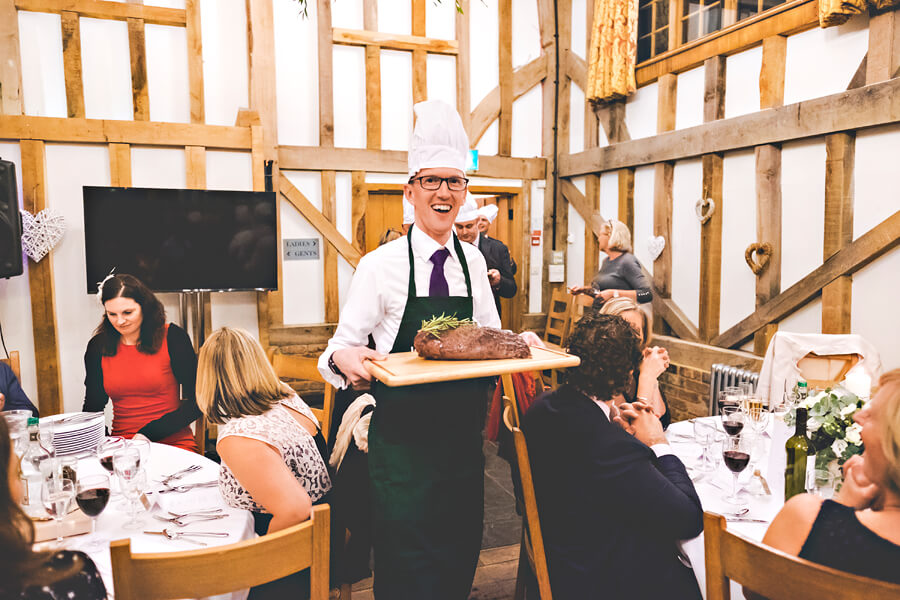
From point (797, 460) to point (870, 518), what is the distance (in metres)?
0.53

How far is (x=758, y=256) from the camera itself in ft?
14.2

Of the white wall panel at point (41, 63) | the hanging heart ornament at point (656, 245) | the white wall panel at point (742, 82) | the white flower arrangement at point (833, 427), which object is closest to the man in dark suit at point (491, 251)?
the hanging heart ornament at point (656, 245)

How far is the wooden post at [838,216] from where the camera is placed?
3688 millimetres

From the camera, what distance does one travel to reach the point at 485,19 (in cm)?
610

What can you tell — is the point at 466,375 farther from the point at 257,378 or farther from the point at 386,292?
the point at 257,378

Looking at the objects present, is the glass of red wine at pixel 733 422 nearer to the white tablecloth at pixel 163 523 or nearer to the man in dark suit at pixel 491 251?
the white tablecloth at pixel 163 523

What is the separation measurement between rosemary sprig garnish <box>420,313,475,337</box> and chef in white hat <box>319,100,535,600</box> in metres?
0.08

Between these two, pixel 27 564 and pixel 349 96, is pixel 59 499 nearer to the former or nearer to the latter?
pixel 27 564

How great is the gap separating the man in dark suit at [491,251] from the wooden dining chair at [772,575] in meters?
3.23

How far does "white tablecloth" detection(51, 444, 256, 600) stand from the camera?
4.84 ft

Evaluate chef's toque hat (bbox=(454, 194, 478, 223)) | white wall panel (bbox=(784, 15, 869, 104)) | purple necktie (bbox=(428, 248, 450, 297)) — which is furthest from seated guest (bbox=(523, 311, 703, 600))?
white wall panel (bbox=(784, 15, 869, 104))

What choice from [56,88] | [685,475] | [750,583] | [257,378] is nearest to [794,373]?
[685,475]

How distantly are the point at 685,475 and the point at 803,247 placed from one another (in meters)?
3.15

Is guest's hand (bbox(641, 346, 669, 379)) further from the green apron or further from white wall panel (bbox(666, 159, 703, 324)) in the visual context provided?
white wall panel (bbox(666, 159, 703, 324))
